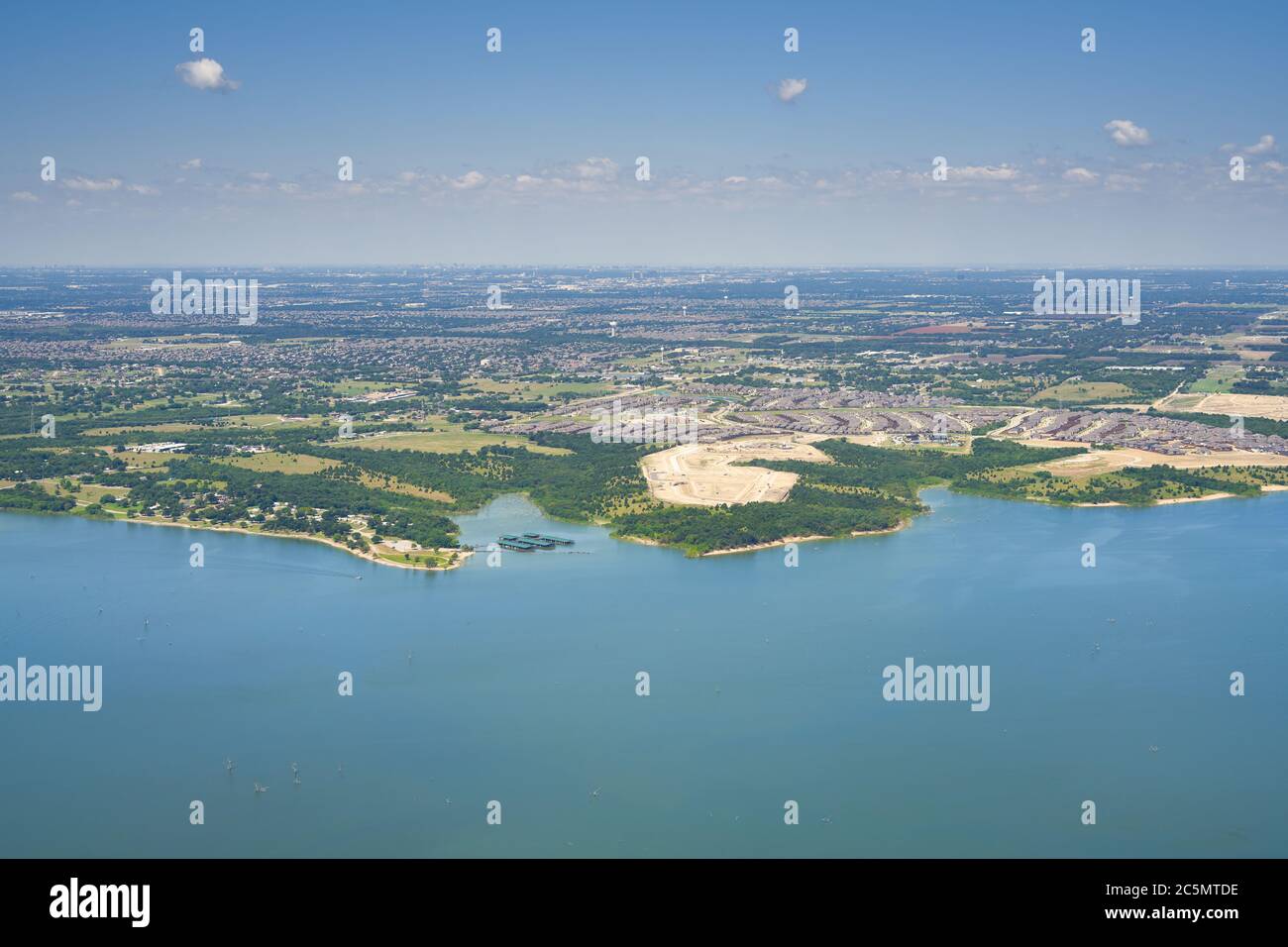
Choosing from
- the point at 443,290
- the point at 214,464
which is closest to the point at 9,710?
the point at 214,464

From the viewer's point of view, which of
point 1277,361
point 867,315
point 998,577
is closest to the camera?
point 998,577

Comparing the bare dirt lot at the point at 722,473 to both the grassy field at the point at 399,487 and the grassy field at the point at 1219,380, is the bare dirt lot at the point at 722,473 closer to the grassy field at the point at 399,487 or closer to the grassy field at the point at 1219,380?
the grassy field at the point at 399,487

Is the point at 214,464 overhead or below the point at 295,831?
overhead

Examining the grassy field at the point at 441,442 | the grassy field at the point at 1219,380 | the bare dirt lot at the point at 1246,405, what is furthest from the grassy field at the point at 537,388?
the grassy field at the point at 1219,380

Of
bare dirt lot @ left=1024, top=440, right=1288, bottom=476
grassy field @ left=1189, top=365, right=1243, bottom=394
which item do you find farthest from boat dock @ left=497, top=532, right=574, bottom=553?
grassy field @ left=1189, top=365, right=1243, bottom=394

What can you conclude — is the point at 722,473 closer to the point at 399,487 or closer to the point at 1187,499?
the point at 399,487

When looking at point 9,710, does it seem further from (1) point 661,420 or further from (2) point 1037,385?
(2) point 1037,385
